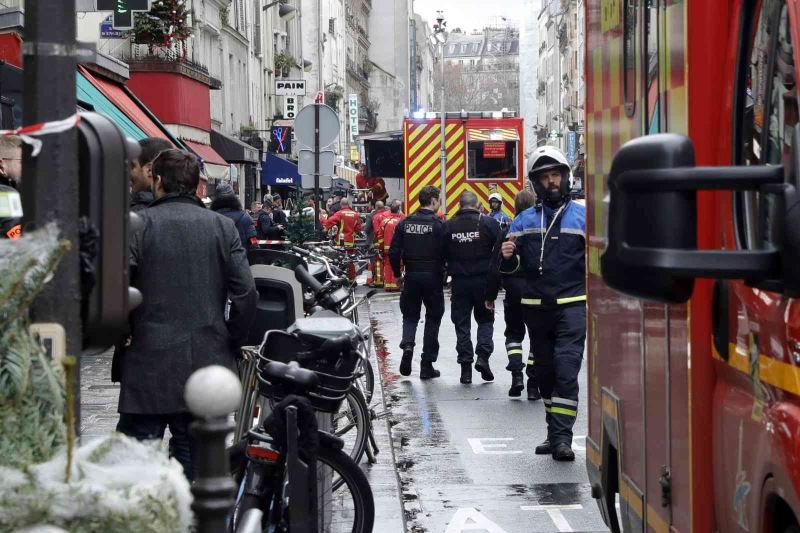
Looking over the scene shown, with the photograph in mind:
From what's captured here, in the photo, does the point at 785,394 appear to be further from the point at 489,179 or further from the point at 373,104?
the point at 373,104

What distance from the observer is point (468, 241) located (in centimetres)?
1384

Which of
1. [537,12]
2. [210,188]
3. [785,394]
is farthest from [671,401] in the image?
[537,12]

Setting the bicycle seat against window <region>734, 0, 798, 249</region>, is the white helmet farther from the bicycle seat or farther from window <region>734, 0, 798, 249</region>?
window <region>734, 0, 798, 249</region>

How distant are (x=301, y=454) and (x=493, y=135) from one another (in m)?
21.3

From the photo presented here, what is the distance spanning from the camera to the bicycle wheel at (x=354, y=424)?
28.9 ft

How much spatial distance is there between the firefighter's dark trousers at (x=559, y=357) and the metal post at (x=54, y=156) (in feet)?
22.1

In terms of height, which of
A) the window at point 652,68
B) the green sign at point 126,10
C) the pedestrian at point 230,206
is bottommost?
the pedestrian at point 230,206

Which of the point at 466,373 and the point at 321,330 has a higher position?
the point at 321,330

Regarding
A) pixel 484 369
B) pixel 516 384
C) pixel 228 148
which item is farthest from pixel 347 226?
pixel 516 384

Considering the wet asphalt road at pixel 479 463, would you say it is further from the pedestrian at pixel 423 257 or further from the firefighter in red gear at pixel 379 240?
the firefighter in red gear at pixel 379 240

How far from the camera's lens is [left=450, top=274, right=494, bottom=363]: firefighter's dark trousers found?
13789 mm

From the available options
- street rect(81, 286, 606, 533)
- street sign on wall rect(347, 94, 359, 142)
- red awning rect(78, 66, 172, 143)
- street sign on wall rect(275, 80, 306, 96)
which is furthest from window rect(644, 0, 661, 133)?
street sign on wall rect(347, 94, 359, 142)

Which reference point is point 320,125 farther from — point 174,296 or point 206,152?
point 206,152

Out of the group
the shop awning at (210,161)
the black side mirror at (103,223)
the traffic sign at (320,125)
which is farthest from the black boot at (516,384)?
the shop awning at (210,161)
